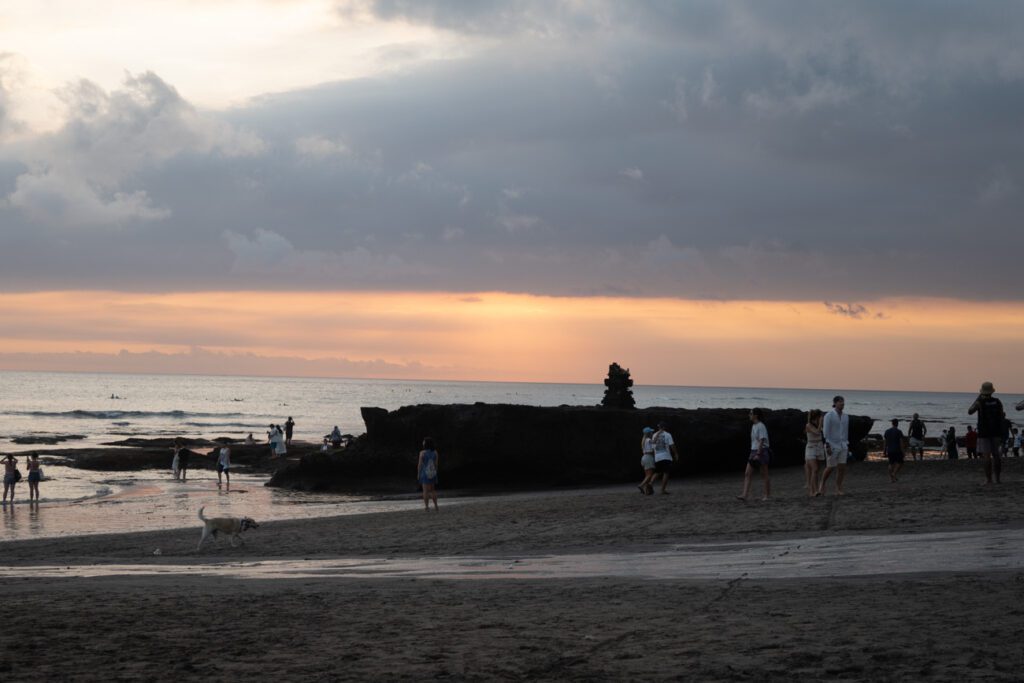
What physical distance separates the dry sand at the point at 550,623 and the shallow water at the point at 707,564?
1.11 ft

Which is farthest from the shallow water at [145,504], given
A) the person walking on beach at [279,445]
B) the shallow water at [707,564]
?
the shallow water at [707,564]

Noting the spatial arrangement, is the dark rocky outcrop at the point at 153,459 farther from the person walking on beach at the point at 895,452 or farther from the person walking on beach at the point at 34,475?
the person walking on beach at the point at 895,452

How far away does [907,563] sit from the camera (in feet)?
36.4

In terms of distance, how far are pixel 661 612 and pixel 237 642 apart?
12.2ft

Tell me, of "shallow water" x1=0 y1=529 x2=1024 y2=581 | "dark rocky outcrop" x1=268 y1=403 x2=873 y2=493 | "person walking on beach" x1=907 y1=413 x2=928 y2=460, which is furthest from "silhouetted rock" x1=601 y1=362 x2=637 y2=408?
"shallow water" x1=0 y1=529 x2=1024 y2=581

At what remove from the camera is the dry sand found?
Result: 727 centimetres

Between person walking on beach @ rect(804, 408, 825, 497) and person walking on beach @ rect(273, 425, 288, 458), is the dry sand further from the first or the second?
person walking on beach @ rect(273, 425, 288, 458)

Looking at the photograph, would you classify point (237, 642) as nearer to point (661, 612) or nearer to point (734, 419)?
point (661, 612)

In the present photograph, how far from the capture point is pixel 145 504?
32.1m

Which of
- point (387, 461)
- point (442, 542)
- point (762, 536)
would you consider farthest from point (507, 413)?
point (762, 536)

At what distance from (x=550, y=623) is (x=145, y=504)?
26071 mm

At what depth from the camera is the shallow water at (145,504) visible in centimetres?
2625

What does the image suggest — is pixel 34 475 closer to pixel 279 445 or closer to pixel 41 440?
pixel 279 445

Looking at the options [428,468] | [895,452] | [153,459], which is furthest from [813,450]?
[153,459]
